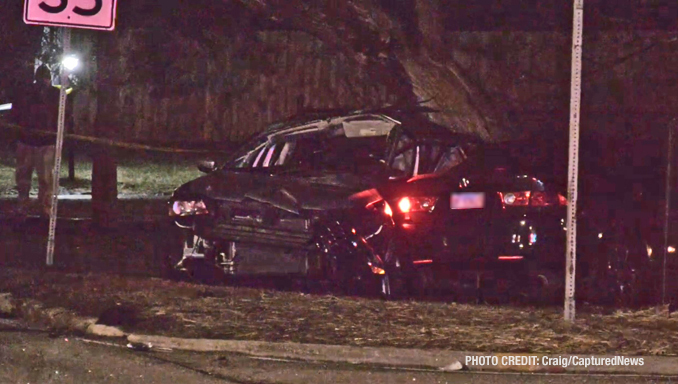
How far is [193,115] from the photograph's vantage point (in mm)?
24453

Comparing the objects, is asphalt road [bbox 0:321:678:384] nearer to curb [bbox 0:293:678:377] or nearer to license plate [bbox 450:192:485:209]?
curb [bbox 0:293:678:377]

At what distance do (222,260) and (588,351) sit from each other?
11.8 feet

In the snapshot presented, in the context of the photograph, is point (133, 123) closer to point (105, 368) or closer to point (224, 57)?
point (224, 57)

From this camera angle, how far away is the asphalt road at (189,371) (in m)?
6.96

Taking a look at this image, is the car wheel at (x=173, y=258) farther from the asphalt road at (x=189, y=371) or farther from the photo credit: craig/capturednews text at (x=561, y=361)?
the photo credit: craig/capturednews text at (x=561, y=361)

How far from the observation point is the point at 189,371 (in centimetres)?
713

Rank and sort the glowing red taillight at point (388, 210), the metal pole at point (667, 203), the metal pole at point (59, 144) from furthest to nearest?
the metal pole at point (59, 144) < the glowing red taillight at point (388, 210) < the metal pole at point (667, 203)

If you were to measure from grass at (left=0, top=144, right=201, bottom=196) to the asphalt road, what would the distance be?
1024 centimetres

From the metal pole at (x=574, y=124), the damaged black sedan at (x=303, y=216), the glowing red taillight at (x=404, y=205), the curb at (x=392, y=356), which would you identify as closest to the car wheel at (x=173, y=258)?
the damaged black sedan at (x=303, y=216)

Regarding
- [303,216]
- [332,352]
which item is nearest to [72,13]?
[303,216]

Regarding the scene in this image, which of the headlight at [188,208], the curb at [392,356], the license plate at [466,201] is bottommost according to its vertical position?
the curb at [392,356]

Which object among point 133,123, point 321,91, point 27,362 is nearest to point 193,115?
point 133,123

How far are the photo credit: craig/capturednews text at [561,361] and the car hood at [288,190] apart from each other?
2.43 metres

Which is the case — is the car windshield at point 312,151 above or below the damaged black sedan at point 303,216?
above
